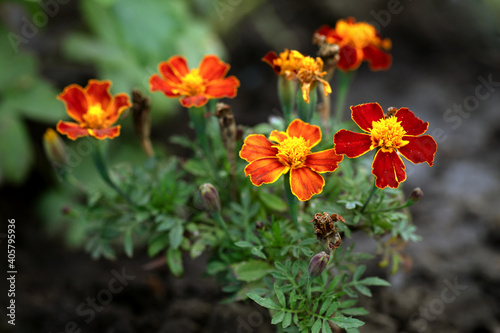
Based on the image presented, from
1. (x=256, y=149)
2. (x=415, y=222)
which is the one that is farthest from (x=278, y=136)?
(x=415, y=222)

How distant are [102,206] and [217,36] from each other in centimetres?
170

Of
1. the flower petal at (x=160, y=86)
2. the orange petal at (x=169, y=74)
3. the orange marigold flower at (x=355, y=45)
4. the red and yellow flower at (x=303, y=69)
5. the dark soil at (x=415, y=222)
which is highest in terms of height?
the orange marigold flower at (x=355, y=45)

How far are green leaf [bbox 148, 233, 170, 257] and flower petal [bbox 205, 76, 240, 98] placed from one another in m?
0.38

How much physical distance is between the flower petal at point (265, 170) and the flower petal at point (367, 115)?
7.0 inches

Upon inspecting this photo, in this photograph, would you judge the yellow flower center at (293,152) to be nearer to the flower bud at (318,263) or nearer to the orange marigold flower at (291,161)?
the orange marigold flower at (291,161)

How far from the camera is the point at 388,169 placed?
876 mm

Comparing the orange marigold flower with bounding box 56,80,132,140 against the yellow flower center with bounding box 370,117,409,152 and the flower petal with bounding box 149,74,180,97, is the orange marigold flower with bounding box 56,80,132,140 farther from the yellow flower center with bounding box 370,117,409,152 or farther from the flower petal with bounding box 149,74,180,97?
the yellow flower center with bounding box 370,117,409,152

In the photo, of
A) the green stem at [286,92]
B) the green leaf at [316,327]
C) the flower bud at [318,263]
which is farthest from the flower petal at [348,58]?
the green leaf at [316,327]

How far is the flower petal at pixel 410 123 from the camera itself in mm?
922

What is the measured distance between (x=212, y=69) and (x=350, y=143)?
16.9 inches

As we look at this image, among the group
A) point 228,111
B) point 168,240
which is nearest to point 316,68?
point 228,111

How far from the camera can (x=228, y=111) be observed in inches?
42.4

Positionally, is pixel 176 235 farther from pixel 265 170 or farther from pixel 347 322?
pixel 347 322

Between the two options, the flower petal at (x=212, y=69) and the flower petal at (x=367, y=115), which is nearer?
the flower petal at (x=367, y=115)
